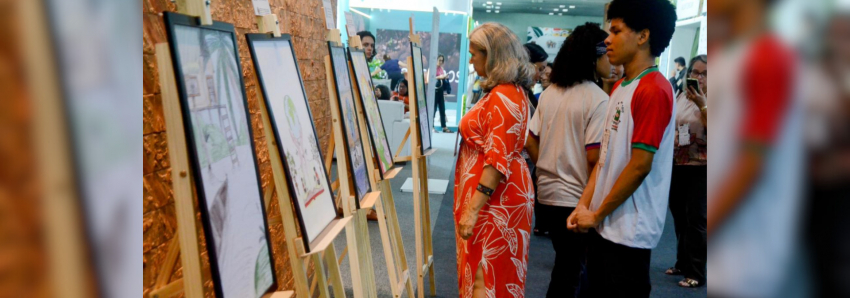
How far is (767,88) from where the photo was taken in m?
0.14

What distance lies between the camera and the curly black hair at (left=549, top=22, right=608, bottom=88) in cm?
238

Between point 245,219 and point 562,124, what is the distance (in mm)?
1458

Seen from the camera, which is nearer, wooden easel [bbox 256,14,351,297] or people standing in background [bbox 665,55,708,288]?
wooden easel [bbox 256,14,351,297]

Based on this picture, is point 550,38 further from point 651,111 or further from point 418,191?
point 651,111

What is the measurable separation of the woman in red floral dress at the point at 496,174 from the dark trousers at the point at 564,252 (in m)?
0.24

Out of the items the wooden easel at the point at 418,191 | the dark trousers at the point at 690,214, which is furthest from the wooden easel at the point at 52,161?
the dark trousers at the point at 690,214

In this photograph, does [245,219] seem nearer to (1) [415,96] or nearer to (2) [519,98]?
(2) [519,98]

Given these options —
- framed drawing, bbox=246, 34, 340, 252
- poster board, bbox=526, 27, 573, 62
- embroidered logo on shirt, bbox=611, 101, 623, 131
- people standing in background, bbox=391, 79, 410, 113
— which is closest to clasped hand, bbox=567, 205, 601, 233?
embroidered logo on shirt, bbox=611, 101, 623, 131

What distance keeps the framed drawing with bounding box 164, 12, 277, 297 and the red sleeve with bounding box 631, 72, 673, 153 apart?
3.37ft

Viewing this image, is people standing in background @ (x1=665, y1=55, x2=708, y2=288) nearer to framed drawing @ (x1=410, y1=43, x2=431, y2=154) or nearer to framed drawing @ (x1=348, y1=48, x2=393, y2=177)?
framed drawing @ (x1=410, y1=43, x2=431, y2=154)

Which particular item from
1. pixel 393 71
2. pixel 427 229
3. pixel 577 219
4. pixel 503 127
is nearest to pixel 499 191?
pixel 503 127

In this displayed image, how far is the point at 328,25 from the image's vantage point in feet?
7.89

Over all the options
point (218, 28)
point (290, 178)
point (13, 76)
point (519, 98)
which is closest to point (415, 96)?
point (519, 98)

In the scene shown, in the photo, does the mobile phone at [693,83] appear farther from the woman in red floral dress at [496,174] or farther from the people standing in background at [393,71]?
the people standing in background at [393,71]
